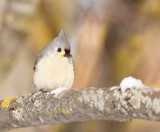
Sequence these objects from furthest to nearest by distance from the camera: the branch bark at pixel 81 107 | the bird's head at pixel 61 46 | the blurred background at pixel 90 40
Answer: the blurred background at pixel 90 40 → the bird's head at pixel 61 46 → the branch bark at pixel 81 107

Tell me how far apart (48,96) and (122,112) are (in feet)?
1.63

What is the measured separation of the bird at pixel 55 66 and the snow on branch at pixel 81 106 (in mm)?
238

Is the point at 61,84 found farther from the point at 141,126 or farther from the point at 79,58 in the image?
the point at 141,126

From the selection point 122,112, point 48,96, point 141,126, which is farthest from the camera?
point 141,126

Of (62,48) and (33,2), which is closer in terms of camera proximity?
(62,48)

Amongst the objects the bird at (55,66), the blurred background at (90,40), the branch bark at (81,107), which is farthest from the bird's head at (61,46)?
the blurred background at (90,40)

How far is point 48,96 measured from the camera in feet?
5.96

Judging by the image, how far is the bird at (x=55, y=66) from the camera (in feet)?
6.88

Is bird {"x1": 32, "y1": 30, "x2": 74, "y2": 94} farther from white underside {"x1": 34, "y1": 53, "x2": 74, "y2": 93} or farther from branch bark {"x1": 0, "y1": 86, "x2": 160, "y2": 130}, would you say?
branch bark {"x1": 0, "y1": 86, "x2": 160, "y2": 130}

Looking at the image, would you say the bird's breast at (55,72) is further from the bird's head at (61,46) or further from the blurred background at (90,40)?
the blurred background at (90,40)

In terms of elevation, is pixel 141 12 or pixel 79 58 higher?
pixel 141 12

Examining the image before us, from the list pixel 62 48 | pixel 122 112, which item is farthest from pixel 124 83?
pixel 62 48

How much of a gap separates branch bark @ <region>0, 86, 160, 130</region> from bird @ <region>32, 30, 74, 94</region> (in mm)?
237

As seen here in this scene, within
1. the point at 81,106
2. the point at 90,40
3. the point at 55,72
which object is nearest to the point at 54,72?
the point at 55,72
